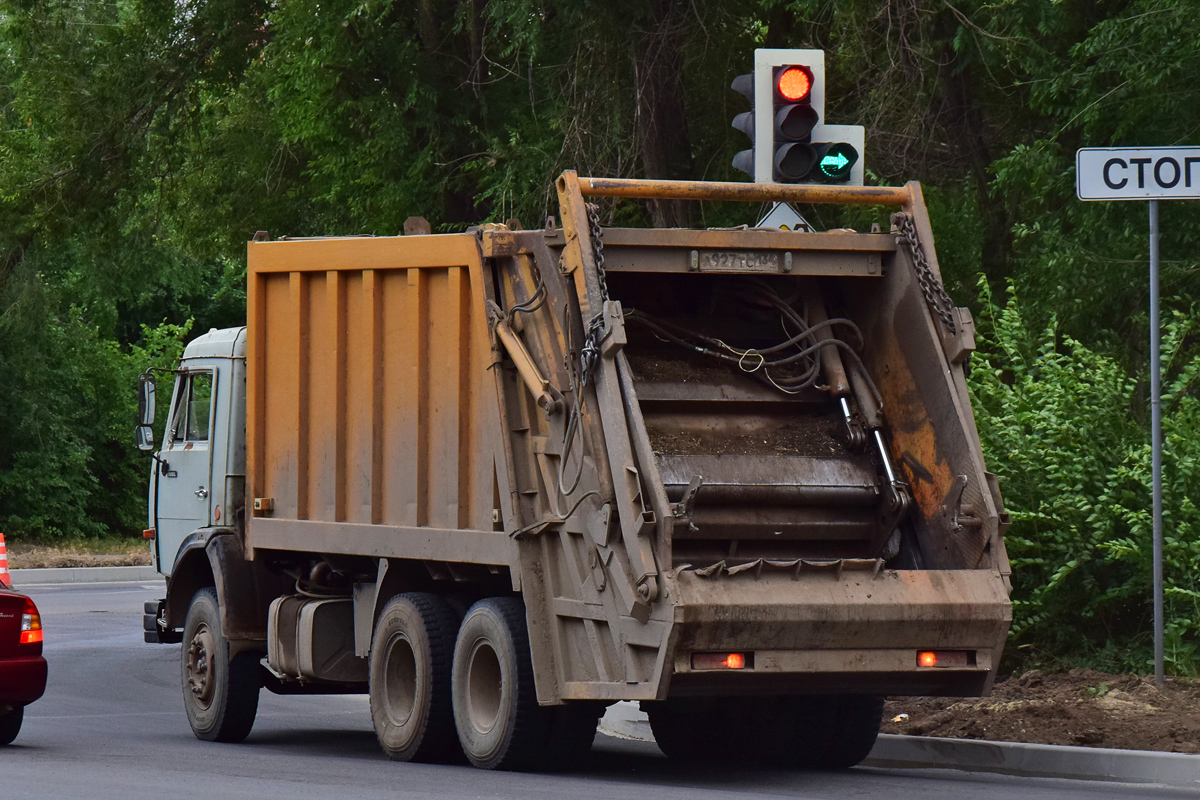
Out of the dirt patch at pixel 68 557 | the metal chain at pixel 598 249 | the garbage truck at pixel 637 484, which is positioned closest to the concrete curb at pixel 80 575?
the dirt patch at pixel 68 557

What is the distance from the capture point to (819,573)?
28.3 ft

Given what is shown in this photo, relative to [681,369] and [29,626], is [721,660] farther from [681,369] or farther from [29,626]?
[29,626]

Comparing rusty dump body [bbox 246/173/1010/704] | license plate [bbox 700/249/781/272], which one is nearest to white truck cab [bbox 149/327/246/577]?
rusty dump body [bbox 246/173/1010/704]

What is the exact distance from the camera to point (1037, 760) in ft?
31.0

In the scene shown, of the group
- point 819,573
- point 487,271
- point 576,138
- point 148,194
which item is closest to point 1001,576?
point 819,573

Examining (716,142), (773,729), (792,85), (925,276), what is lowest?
(773,729)

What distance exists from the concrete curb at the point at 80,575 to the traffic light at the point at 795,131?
54.6 feet

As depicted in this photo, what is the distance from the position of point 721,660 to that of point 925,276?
7.67 ft

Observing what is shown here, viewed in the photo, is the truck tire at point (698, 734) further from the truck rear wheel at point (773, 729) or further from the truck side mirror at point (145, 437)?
the truck side mirror at point (145, 437)

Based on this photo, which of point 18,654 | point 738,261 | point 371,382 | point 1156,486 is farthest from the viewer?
point 18,654

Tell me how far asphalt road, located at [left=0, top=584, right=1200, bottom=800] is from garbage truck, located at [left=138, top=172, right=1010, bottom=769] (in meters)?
0.38

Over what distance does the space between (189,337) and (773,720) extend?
3348 centimetres

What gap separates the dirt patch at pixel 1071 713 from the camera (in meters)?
9.61

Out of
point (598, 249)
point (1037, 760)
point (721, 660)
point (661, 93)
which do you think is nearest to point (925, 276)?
point (598, 249)
